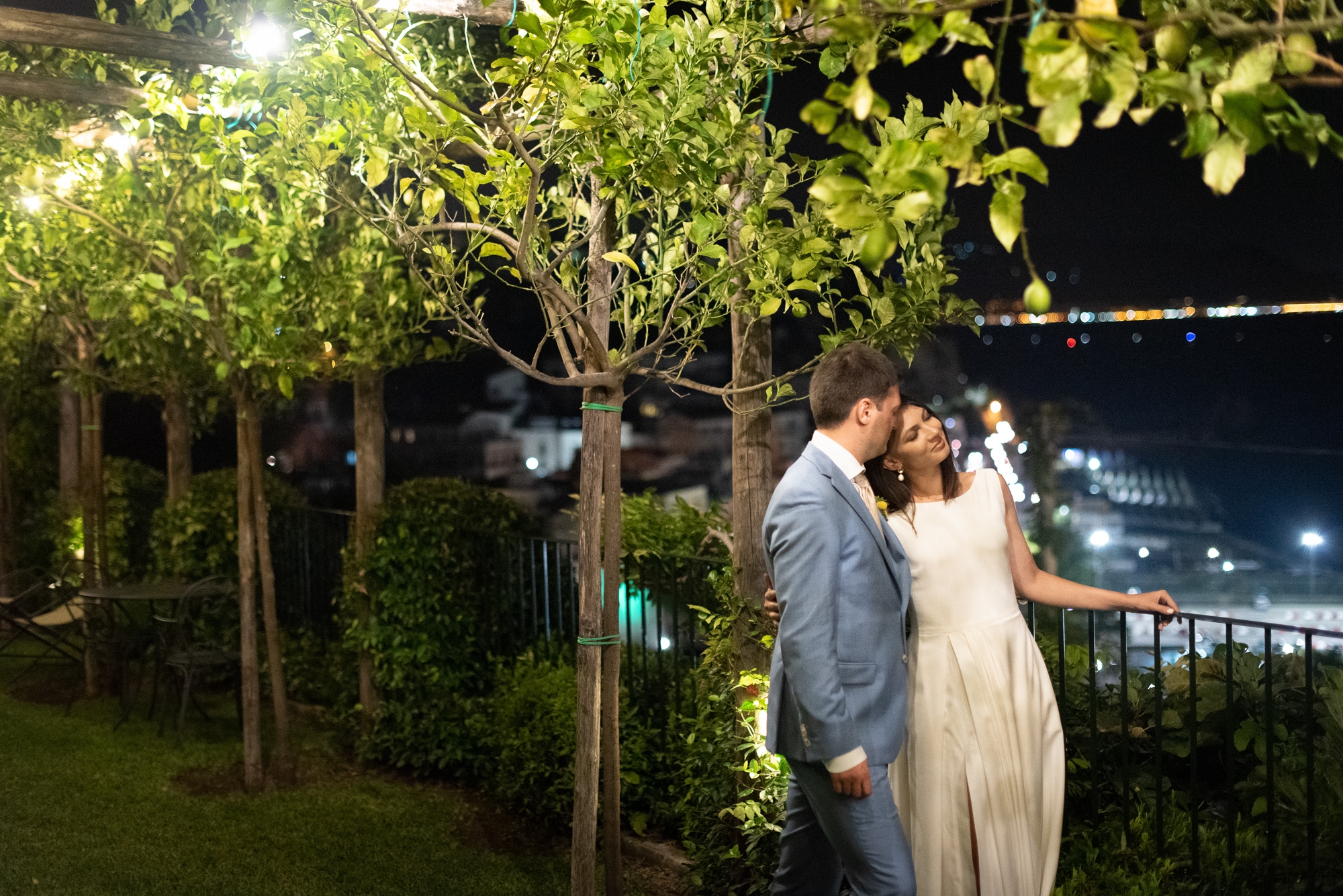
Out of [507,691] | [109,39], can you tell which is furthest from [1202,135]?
[507,691]

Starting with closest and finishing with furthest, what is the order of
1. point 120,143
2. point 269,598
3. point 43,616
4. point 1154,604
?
point 1154,604, point 120,143, point 269,598, point 43,616

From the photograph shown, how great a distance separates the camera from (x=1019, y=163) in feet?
4.68

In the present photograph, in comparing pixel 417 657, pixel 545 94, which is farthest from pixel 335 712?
→ pixel 545 94

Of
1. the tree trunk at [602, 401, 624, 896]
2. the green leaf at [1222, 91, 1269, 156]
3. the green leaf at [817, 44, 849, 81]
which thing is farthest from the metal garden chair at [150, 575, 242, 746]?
the green leaf at [1222, 91, 1269, 156]

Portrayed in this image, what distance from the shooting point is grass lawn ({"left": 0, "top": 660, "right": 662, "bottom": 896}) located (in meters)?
4.38

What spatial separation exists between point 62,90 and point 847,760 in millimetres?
4396

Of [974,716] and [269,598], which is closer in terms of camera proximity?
[974,716]

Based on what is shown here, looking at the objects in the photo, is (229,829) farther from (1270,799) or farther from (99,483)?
(1270,799)

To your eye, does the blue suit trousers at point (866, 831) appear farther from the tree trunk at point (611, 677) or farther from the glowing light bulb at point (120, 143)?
the glowing light bulb at point (120, 143)

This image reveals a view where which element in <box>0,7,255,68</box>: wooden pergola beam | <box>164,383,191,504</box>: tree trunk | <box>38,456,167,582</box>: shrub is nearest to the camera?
<box>0,7,255,68</box>: wooden pergola beam

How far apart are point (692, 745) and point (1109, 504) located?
6168cm

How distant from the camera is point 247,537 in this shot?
5590mm

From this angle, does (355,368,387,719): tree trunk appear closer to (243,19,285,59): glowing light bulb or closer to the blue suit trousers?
(243,19,285,59): glowing light bulb

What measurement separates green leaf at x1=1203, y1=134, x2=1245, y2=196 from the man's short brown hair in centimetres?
139
